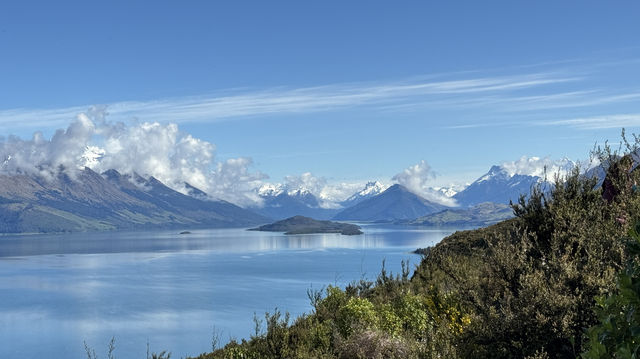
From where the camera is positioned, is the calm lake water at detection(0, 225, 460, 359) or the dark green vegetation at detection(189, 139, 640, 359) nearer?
the dark green vegetation at detection(189, 139, 640, 359)

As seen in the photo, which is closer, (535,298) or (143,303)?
(535,298)

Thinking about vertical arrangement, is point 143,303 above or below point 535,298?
below

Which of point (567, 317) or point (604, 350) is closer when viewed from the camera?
point (604, 350)

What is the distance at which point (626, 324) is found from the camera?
4617 mm

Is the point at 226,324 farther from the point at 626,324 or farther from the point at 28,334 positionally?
the point at 626,324

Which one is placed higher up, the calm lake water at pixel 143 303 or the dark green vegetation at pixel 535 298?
the dark green vegetation at pixel 535 298

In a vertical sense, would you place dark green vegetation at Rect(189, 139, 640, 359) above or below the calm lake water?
above

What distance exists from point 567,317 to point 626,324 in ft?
24.9

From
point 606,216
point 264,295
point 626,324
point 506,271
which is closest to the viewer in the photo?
point 626,324

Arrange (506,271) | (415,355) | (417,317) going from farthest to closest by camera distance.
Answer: (417,317) → (415,355) → (506,271)

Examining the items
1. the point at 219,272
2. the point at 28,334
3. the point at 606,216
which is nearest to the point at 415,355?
the point at 606,216

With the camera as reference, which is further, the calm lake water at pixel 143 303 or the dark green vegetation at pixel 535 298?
the calm lake water at pixel 143 303

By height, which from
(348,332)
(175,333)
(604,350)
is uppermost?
(604,350)

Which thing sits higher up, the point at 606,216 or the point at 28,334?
the point at 606,216
